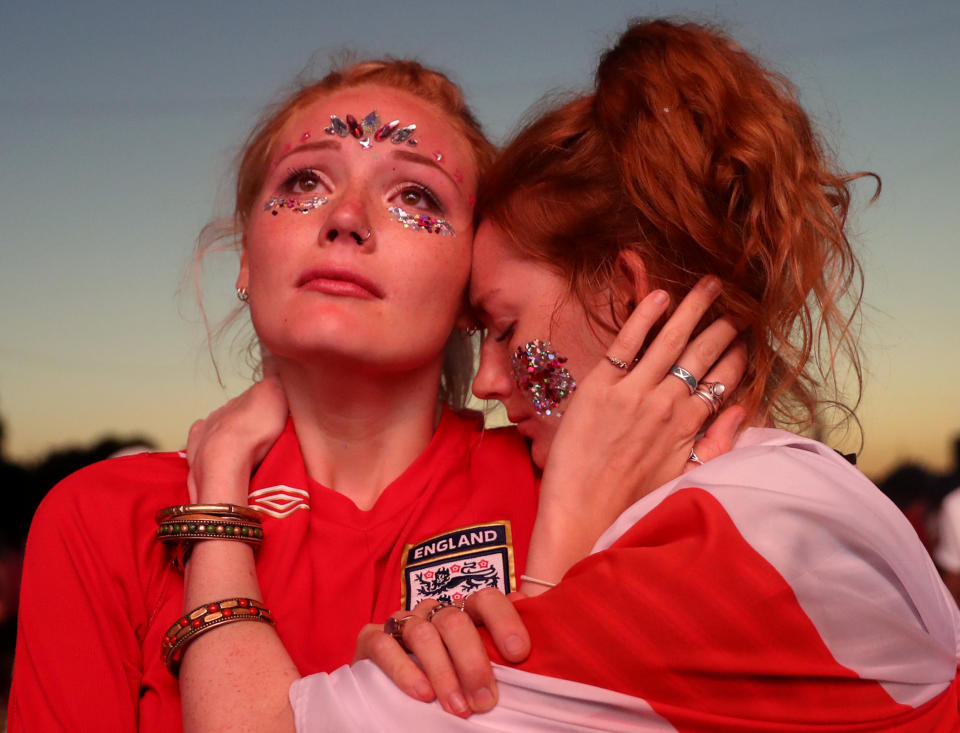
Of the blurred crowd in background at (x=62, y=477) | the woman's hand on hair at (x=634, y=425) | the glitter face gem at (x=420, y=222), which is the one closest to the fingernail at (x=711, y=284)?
the woman's hand on hair at (x=634, y=425)

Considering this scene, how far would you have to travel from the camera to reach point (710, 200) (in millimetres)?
1707

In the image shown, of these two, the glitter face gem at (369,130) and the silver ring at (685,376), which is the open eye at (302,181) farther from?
the silver ring at (685,376)

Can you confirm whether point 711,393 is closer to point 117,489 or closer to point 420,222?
point 420,222

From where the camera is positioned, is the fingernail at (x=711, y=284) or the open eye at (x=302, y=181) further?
the open eye at (x=302, y=181)

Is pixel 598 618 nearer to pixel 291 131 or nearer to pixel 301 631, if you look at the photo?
pixel 301 631

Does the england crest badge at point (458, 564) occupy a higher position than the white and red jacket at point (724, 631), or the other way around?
the england crest badge at point (458, 564)

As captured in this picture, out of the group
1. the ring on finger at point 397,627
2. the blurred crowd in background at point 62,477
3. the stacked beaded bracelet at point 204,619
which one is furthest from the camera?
the blurred crowd in background at point 62,477

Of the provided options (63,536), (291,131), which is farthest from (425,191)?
(63,536)

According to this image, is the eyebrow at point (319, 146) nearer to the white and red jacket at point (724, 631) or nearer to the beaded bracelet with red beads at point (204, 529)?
the beaded bracelet with red beads at point (204, 529)

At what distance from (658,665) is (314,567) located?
75cm

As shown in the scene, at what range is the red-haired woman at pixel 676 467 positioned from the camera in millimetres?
1244

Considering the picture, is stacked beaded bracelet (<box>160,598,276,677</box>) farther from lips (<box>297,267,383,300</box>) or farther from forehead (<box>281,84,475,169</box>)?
forehead (<box>281,84,475,169</box>)

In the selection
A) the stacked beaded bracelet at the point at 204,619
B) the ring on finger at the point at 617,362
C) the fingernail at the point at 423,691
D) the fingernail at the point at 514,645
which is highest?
the ring on finger at the point at 617,362

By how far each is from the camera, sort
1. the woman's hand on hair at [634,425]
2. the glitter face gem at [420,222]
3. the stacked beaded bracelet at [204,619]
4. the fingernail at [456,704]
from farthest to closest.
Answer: the glitter face gem at [420,222] → the woman's hand on hair at [634,425] → the stacked beaded bracelet at [204,619] → the fingernail at [456,704]
